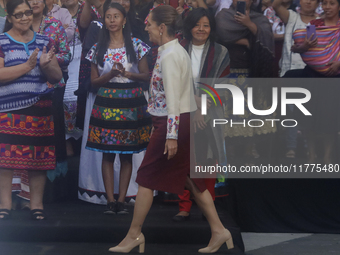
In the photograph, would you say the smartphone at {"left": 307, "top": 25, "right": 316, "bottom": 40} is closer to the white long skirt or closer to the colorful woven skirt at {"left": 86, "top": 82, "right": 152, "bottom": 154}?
the colorful woven skirt at {"left": 86, "top": 82, "right": 152, "bottom": 154}

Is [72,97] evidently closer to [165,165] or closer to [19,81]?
[19,81]

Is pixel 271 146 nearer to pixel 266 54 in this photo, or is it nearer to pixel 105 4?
pixel 266 54

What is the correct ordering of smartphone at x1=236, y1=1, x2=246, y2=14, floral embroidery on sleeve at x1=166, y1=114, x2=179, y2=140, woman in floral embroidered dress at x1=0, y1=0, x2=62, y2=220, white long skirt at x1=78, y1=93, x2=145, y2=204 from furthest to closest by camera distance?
smartphone at x1=236, y1=1, x2=246, y2=14, white long skirt at x1=78, y1=93, x2=145, y2=204, woman in floral embroidered dress at x1=0, y1=0, x2=62, y2=220, floral embroidery on sleeve at x1=166, y1=114, x2=179, y2=140

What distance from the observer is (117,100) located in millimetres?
4148

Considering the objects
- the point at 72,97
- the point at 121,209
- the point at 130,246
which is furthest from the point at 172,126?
the point at 72,97

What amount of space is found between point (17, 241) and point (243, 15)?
267 centimetres

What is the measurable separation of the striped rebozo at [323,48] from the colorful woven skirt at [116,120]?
157 cm

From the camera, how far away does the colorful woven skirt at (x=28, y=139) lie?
3.86m

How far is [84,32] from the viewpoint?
4.62 meters

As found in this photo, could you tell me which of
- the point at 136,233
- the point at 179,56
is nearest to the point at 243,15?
the point at 179,56

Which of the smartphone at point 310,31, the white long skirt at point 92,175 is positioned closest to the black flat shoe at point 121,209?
the white long skirt at point 92,175

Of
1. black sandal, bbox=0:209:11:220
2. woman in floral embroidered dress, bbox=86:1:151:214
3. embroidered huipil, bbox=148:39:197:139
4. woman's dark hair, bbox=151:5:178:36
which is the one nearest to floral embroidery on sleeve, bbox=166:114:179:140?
embroidered huipil, bbox=148:39:197:139

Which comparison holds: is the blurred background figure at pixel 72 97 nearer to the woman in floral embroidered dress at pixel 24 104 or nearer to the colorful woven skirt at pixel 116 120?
the colorful woven skirt at pixel 116 120

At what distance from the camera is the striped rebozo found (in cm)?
454
